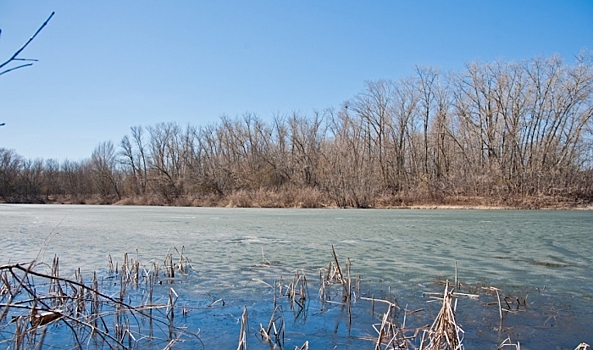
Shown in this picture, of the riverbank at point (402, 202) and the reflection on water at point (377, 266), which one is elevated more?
the riverbank at point (402, 202)

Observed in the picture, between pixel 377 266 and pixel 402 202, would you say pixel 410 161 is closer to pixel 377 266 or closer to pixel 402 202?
pixel 402 202

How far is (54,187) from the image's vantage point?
5638 centimetres

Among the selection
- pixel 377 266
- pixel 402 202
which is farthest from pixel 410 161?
pixel 377 266

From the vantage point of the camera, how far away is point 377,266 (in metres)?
6.84

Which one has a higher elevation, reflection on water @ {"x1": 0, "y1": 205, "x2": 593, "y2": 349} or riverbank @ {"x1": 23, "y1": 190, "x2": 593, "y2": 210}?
riverbank @ {"x1": 23, "y1": 190, "x2": 593, "y2": 210}

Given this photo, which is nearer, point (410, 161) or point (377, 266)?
point (377, 266)

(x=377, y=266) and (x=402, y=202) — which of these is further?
(x=402, y=202)

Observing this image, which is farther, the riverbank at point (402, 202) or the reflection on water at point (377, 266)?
the riverbank at point (402, 202)

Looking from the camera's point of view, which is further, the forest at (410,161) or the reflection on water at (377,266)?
the forest at (410,161)

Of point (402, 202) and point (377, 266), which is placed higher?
point (402, 202)

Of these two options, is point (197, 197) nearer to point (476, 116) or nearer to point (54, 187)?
point (476, 116)

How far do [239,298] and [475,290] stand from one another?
271 cm

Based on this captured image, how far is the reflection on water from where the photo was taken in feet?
12.4

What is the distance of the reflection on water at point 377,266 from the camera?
3.78 meters
